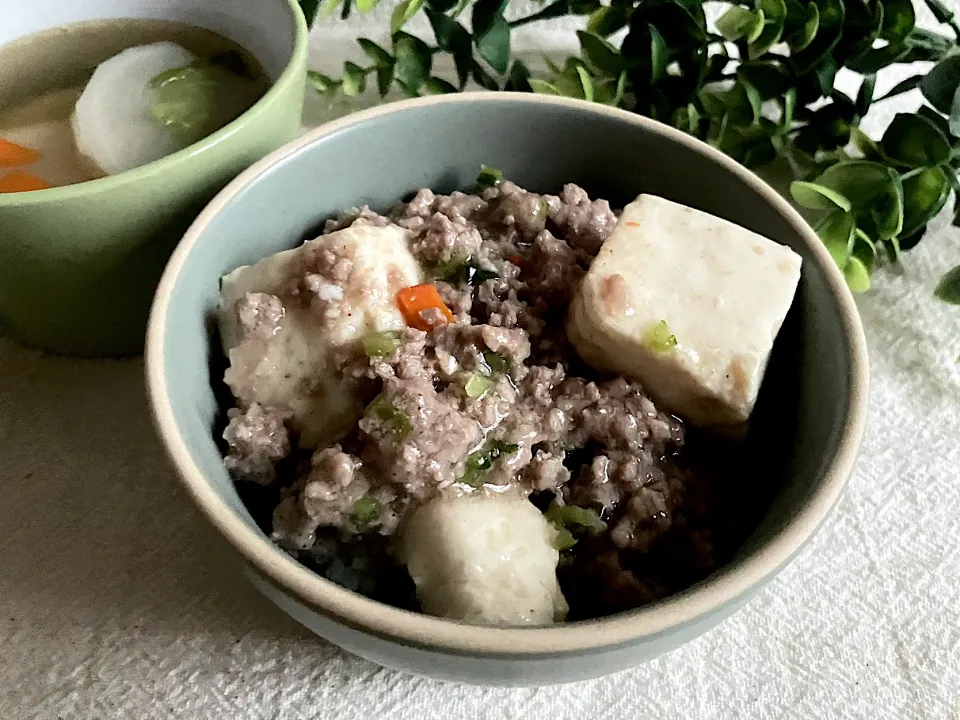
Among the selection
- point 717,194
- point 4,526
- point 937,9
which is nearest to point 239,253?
point 4,526

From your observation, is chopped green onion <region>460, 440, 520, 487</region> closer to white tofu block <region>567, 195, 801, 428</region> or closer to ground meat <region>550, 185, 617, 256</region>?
white tofu block <region>567, 195, 801, 428</region>

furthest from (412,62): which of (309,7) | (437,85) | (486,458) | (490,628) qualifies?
(490,628)

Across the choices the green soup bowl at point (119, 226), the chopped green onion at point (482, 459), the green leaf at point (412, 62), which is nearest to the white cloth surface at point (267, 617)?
the green soup bowl at point (119, 226)

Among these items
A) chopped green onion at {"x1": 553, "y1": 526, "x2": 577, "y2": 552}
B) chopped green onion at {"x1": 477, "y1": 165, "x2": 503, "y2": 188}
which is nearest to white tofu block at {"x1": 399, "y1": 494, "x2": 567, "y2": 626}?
chopped green onion at {"x1": 553, "y1": 526, "x2": 577, "y2": 552}

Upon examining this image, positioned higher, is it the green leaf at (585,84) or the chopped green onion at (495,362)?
the green leaf at (585,84)

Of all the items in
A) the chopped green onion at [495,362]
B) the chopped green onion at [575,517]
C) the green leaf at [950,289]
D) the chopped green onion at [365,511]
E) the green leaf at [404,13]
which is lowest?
the chopped green onion at [365,511]

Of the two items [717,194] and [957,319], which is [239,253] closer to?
[717,194]

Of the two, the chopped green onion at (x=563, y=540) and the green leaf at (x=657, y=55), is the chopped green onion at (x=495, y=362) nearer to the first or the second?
the chopped green onion at (x=563, y=540)

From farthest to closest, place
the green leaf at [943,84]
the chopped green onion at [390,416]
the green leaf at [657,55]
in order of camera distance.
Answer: the green leaf at [657,55] → the green leaf at [943,84] → the chopped green onion at [390,416]
